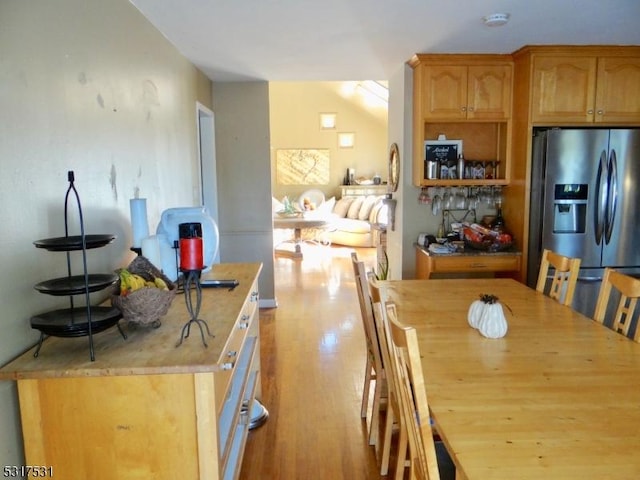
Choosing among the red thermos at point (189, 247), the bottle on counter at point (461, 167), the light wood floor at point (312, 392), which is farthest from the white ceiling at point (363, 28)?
the light wood floor at point (312, 392)

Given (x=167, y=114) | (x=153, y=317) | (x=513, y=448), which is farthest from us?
(x=167, y=114)

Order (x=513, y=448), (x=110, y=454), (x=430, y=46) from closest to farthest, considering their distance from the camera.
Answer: (x=513, y=448) → (x=110, y=454) → (x=430, y=46)

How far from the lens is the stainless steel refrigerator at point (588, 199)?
11.3 ft

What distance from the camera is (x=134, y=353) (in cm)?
134

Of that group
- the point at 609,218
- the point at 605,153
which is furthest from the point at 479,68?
the point at 609,218

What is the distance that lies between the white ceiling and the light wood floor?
2309 millimetres

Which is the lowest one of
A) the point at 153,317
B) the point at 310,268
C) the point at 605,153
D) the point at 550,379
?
the point at 310,268

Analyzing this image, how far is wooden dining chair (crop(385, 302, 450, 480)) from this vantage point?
3.97 feet

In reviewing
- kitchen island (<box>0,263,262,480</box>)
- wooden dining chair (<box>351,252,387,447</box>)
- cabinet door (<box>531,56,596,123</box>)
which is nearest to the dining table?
wooden dining chair (<box>351,252,387,447</box>)

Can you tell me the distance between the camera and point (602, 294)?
84.8 inches

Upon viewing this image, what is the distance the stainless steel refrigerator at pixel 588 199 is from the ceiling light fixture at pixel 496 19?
0.98 meters

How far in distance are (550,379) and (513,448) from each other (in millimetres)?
470

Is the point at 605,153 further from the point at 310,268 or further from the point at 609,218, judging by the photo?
the point at 310,268

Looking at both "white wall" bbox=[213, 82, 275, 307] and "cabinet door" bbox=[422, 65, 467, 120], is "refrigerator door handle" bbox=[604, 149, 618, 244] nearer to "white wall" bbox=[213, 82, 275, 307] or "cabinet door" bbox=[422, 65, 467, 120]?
"cabinet door" bbox=[422, 65, 467, 120]
